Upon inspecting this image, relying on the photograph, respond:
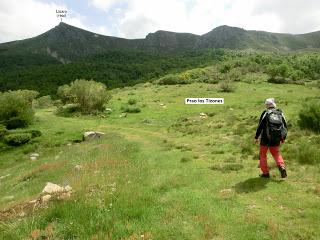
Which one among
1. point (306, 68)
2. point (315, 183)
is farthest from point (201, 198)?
point (306, 68)

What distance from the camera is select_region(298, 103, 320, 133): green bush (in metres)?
25.2

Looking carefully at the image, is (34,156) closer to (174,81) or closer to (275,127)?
(275,127)

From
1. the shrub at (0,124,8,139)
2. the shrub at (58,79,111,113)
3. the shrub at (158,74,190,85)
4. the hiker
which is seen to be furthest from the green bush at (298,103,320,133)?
the shrub at (158,74,190,85)

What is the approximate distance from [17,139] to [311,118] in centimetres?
2906

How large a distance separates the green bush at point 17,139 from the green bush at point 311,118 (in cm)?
2760

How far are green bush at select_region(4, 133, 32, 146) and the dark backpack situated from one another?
32.4 meters

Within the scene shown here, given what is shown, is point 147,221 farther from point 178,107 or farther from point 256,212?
point 178,107

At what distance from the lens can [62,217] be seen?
1007 centimetres

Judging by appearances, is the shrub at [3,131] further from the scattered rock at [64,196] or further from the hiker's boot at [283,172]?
the hiker's boot at [283,172]

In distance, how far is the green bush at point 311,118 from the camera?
2525 cm

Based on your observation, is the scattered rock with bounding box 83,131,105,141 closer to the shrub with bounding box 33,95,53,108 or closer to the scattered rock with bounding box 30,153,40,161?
the scattered rock with bounding box 30,153,40,161

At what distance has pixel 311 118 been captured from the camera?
25.6 metres

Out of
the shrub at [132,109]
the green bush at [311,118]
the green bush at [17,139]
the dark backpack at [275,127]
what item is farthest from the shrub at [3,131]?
the dark backpack at [275,127]

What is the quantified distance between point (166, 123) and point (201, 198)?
3261cm
